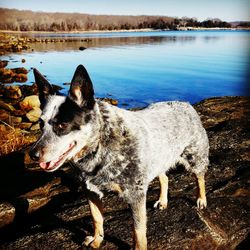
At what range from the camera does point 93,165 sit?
14.1 ft

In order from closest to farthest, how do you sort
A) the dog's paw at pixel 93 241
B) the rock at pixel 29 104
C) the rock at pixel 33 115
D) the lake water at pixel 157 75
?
the dog's paw at pixel 93 241 → the rock at pixel 33 115 → the rock at pixel 29 104 → the lake water at pixel 157 75

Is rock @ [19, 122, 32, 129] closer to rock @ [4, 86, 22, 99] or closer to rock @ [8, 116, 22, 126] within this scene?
rock @ [8, 116, 22, 126]

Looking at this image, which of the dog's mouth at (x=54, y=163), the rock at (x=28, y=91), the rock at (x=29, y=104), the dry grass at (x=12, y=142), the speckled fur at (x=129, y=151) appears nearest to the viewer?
the dog's mouth at (x=54, y=163)

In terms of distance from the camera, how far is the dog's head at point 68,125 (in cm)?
386

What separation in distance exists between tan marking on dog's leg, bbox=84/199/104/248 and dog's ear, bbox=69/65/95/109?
75.6 inches

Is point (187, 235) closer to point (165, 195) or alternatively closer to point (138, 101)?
point (165, 195)

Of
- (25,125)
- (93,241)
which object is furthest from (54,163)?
(25,125)

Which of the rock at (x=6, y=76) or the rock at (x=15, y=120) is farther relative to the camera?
the rock at (x=6, y=76)

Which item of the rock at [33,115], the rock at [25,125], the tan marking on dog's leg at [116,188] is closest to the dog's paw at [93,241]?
the tan marking on dog's leg at [116,188]

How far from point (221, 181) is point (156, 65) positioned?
36.2 meters

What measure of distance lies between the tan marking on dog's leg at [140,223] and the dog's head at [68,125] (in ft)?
4.42

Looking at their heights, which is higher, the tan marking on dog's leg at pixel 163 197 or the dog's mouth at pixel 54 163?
the dog's mouth at pixel 54 163

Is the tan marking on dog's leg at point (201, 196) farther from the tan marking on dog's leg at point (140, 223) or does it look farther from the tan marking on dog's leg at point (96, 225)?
the tan marking on dog's leg at point (96, 225)

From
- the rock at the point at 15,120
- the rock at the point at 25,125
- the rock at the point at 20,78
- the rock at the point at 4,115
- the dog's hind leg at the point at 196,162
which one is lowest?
the rock at the point at 25,125
